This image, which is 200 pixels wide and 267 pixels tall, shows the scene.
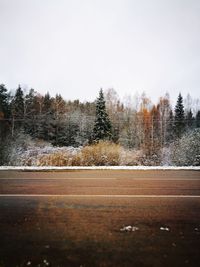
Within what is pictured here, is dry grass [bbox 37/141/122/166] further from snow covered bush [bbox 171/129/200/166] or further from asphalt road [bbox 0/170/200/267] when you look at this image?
asphalt road [bbox 0/170/200/267]

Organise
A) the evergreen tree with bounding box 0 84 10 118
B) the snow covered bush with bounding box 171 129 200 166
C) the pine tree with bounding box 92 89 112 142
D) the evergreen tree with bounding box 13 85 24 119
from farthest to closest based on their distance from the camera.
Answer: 1. the evergreen tree with bounding box 13 85 24 119
2. the evergreen tree with bounding box 0 84 10 118
3. the pine tree with bounding box 92 89 112 142
4. the snow covered bush with bounding box 171 129 200 166

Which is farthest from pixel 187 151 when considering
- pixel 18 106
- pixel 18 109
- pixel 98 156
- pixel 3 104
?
pixel 18 106

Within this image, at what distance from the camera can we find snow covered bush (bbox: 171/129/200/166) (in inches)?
851

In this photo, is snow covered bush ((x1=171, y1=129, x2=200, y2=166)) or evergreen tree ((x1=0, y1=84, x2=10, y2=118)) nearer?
snow covered bush ((x1=171, y1=129, x2=200, y2=166))

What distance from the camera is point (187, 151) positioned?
71.8 feet

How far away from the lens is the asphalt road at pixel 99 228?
4082 millimetres

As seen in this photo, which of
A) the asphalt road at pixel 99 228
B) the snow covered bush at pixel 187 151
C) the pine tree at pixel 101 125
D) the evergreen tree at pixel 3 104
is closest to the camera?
the asphalt road at pixel 99 228

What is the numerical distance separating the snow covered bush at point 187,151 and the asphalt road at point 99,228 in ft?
41.3

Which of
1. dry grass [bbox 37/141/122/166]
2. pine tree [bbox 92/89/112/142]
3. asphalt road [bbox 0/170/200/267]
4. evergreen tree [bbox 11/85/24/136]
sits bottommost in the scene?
asphalt road [bbox 0/170/200/267]

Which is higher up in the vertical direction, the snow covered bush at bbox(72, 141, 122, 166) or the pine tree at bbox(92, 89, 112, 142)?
the pine tree at bbox(92, 89, 112, 142)

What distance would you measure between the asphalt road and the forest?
12564mm

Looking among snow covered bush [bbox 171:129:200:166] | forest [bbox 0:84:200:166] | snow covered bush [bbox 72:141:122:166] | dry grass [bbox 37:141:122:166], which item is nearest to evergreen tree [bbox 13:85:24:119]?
forest [bbox 0:84:200:166]

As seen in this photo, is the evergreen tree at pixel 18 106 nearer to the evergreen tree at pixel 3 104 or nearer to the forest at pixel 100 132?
the forest at pixel 100 132

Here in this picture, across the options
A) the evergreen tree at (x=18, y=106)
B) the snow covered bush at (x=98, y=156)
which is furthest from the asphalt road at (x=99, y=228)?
the evergreen tree at (x=18, y=106)
